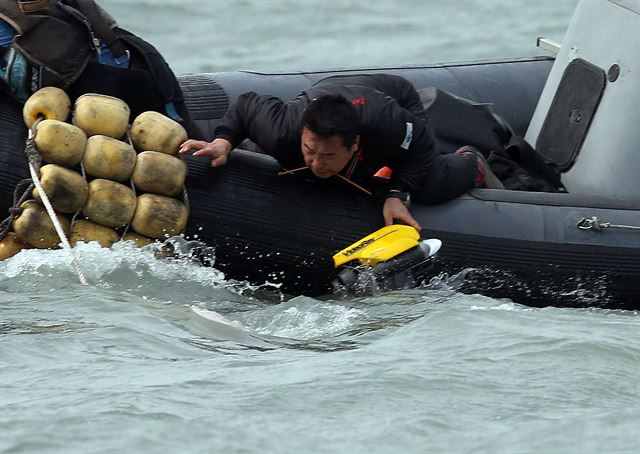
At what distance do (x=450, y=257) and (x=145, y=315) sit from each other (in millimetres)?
1258

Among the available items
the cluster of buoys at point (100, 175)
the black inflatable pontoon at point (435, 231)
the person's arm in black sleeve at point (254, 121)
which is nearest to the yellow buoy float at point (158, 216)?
the cluster of buoys at point (100, 175)

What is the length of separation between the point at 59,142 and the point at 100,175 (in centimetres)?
20

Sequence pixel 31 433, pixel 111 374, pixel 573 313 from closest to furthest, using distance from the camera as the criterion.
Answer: pixel 31 433 → pixel 111 374 → pixel 573 313

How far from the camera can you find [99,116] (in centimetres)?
523

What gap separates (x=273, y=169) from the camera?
18.0 ft

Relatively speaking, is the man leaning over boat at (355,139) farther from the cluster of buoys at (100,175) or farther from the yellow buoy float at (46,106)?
the yellow buoy float at (46,106)

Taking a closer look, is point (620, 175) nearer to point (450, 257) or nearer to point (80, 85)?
point (450, 257)

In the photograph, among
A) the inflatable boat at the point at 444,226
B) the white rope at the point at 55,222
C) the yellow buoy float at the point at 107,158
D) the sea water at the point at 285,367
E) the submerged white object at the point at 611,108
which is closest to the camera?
the sea water at the point at 285,367

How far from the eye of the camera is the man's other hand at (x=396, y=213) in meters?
5.47

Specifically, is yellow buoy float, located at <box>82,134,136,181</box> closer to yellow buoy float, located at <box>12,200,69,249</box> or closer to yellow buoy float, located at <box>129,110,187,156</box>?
yellow buoy float, located at <box>129,110,187,156</box>

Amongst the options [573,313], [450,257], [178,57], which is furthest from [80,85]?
[178,57]

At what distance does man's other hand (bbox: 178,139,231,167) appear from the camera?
5289 millimetres

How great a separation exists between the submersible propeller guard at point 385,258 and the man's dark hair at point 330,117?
404 mm

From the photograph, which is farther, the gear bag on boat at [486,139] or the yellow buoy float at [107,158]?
the gear bag on boat at [486,139]
